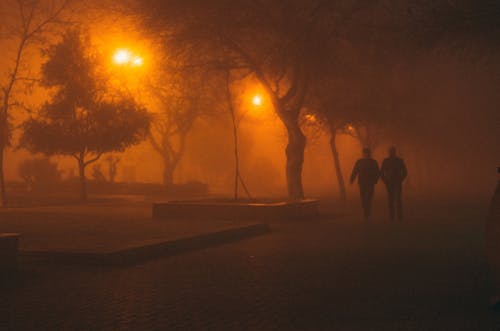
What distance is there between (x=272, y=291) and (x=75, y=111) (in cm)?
2488

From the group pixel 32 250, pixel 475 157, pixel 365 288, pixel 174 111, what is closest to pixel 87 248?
pixel 32 250

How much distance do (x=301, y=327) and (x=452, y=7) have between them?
10.3 meters

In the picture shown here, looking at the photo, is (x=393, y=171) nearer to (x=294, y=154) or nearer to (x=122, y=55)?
(x=294, y=154)

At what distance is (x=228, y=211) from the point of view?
1797 cm

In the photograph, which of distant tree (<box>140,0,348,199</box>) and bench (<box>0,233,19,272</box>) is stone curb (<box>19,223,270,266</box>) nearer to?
bench (<box>0,233,19,272</box>)

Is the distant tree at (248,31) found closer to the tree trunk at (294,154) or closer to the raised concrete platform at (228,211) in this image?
the tree trunk at (294,154)

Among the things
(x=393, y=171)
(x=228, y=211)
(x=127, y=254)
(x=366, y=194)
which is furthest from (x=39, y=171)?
(x=127, y=254)

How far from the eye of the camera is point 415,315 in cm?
615

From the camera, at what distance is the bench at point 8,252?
28.6ft

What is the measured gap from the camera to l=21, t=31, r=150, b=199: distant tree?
3019 centimetres

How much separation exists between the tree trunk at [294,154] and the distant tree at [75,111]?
409 inches

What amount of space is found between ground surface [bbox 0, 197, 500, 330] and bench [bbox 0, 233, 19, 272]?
0.21m

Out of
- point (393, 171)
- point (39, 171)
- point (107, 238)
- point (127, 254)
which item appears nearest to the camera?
point (127, 254)

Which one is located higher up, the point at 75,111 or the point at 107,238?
the point at 75,111
